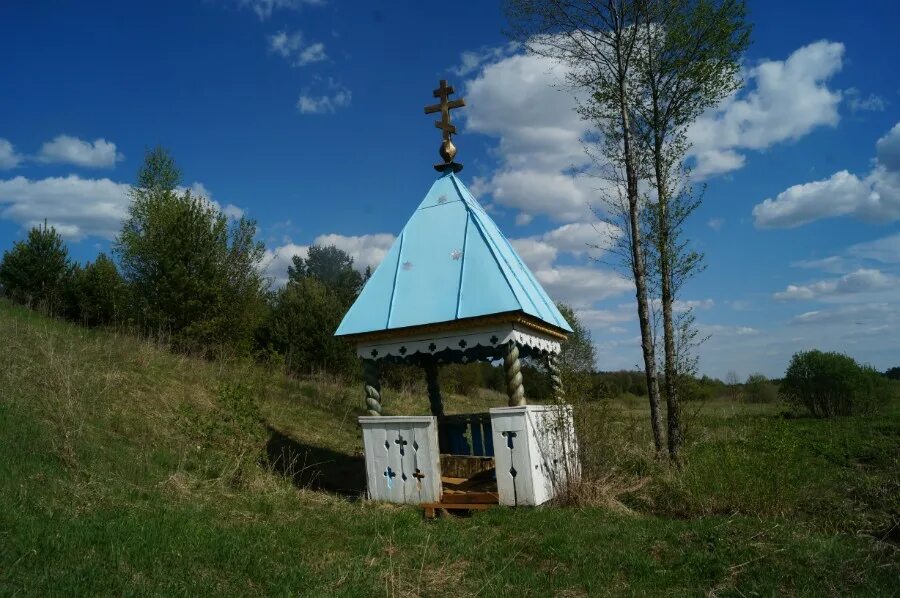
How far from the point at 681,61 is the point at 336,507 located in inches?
388

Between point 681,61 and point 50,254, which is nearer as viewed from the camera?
point 681,61

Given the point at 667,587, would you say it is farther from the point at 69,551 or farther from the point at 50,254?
the point at 50,254

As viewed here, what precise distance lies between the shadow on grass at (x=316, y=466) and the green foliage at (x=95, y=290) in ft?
49.8

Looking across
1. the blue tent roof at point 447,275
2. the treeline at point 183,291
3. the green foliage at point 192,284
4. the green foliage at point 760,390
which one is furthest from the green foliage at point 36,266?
the green foliage at point 760,390

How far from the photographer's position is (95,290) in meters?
26.6

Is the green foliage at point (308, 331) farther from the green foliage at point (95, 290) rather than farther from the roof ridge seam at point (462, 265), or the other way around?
the roof ridge seam at point (462, 265)

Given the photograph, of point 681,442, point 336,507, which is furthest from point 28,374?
point 681,442

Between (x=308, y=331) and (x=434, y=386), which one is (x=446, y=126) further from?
(x=308, y=331)

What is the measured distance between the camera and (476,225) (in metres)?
8.84

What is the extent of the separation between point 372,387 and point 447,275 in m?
1.92

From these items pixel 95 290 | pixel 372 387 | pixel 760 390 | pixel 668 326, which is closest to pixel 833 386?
pixel 760 390

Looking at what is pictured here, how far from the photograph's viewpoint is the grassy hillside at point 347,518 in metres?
4.53

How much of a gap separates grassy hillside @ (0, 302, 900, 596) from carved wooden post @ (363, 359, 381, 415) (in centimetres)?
124

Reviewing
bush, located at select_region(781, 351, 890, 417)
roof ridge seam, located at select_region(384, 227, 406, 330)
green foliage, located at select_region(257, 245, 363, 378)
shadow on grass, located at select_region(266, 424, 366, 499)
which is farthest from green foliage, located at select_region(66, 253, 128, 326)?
bush, located at select_region(781, 351, 890, 417)
